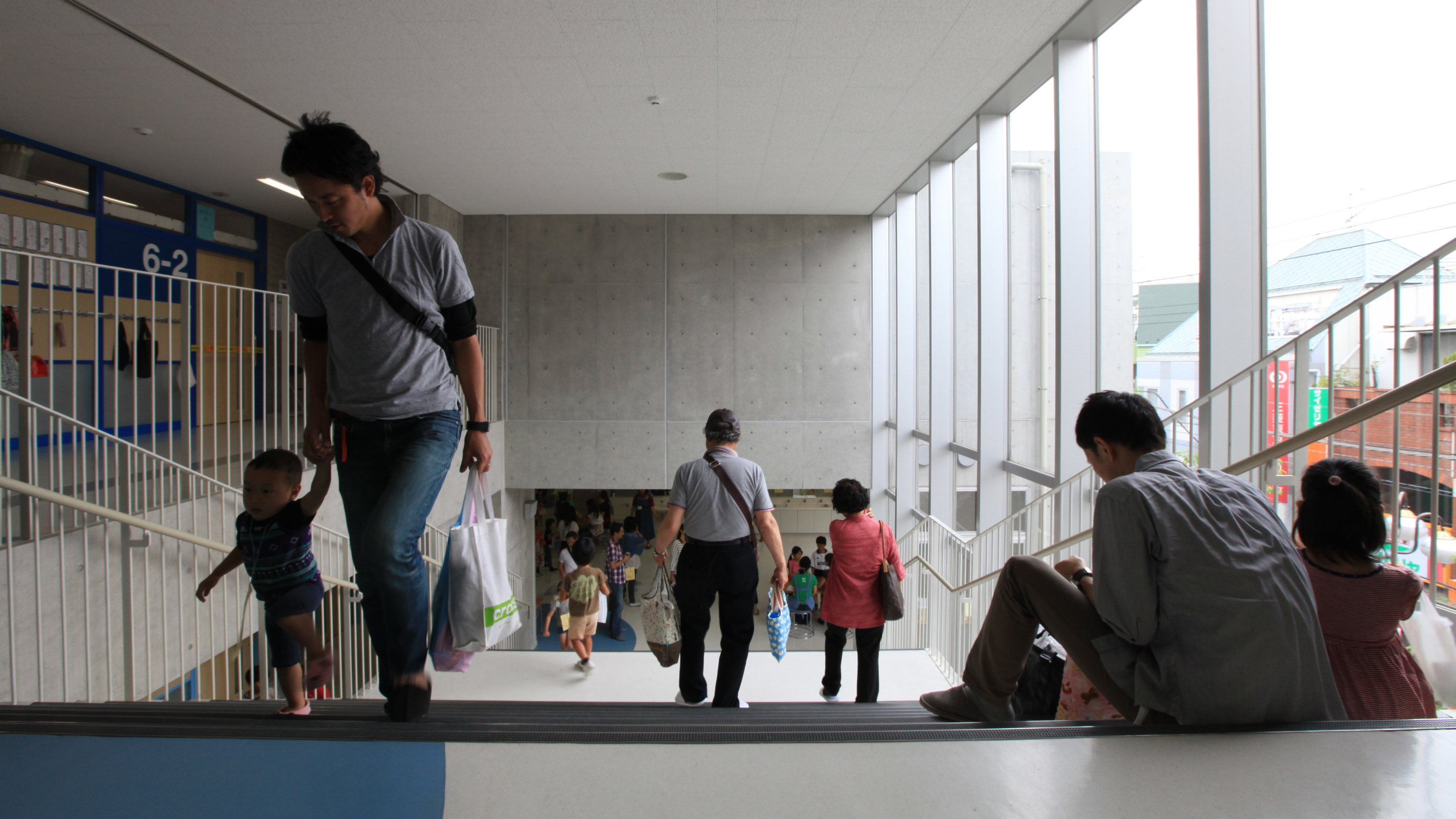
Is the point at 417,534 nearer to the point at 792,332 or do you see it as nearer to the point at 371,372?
the point at 371,372

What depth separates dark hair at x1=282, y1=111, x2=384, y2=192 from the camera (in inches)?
60.9

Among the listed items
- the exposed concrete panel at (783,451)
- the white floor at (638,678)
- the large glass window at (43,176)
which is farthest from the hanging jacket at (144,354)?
the exposed concrete panel at (783,451)

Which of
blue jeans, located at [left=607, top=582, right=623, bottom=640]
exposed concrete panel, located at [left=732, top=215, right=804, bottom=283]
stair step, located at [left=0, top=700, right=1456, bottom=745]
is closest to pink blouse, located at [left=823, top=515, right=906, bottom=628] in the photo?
stair step, located at [left=0, top=700, right=1456, bottom=745]

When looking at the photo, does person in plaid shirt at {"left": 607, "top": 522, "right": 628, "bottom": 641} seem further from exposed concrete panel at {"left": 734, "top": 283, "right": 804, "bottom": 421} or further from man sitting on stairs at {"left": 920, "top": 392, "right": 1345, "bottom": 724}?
man sitting on stairs at {"left": 920, "top": 392, "right": 1345, "bottom": 724}

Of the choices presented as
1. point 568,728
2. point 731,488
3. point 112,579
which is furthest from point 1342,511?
point 112,579

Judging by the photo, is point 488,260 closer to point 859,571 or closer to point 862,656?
point 859,571

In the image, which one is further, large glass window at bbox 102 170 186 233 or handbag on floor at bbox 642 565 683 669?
large glass window at bbox 102 170 186 233

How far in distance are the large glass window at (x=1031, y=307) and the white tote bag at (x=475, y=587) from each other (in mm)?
4999

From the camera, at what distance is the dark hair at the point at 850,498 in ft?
12.1

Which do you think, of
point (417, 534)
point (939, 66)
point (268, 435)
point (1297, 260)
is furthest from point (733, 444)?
point (268, 435)

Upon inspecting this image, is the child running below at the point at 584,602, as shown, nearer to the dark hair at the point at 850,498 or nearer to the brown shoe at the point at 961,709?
the dark hair at the point at 850,498

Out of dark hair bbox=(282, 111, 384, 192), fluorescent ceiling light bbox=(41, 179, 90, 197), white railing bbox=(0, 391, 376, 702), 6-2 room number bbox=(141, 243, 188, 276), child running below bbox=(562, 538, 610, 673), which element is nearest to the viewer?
dark hair bbox=(282, 111, 384, 192)

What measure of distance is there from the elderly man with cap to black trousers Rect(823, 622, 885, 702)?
732 millimetres

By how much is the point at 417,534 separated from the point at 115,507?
318 cm
